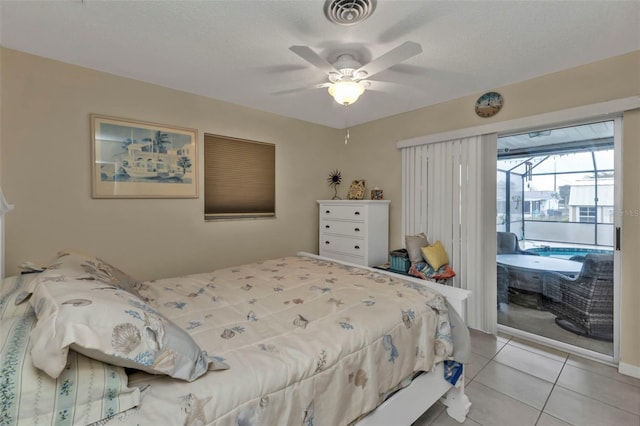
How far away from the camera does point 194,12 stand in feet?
5.64

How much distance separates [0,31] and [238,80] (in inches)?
61.7

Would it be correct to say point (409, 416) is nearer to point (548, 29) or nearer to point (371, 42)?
point (371, 42)

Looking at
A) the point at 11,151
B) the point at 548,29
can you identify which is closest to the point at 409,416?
the point at 548,29

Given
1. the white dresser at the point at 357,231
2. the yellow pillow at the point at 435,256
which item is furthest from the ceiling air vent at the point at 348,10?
the yellow pillow at the point at 435,256

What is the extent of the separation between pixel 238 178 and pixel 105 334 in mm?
2674

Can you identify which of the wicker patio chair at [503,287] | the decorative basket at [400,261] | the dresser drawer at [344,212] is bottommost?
the wicker patio chair at [503,287]

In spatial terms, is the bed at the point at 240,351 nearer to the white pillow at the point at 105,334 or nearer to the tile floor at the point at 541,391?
the white pillow at the point at 105,334

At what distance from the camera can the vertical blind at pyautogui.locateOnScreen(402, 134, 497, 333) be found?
2.93 metres

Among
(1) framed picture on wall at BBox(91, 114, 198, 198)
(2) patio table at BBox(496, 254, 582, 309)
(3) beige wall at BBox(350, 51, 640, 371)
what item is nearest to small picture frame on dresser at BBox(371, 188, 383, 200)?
(3) beige wall at BBox(350, 51, 640, 371)

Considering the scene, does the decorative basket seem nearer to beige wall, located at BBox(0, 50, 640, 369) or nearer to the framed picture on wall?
beige wall, located at BBox(0, 50, 640, 369)

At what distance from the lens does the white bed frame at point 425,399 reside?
1376 millimetres

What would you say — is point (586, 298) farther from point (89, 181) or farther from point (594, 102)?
point (89, 181)

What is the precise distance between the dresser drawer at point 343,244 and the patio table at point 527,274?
A: 147cm

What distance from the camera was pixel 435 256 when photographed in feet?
9.93
